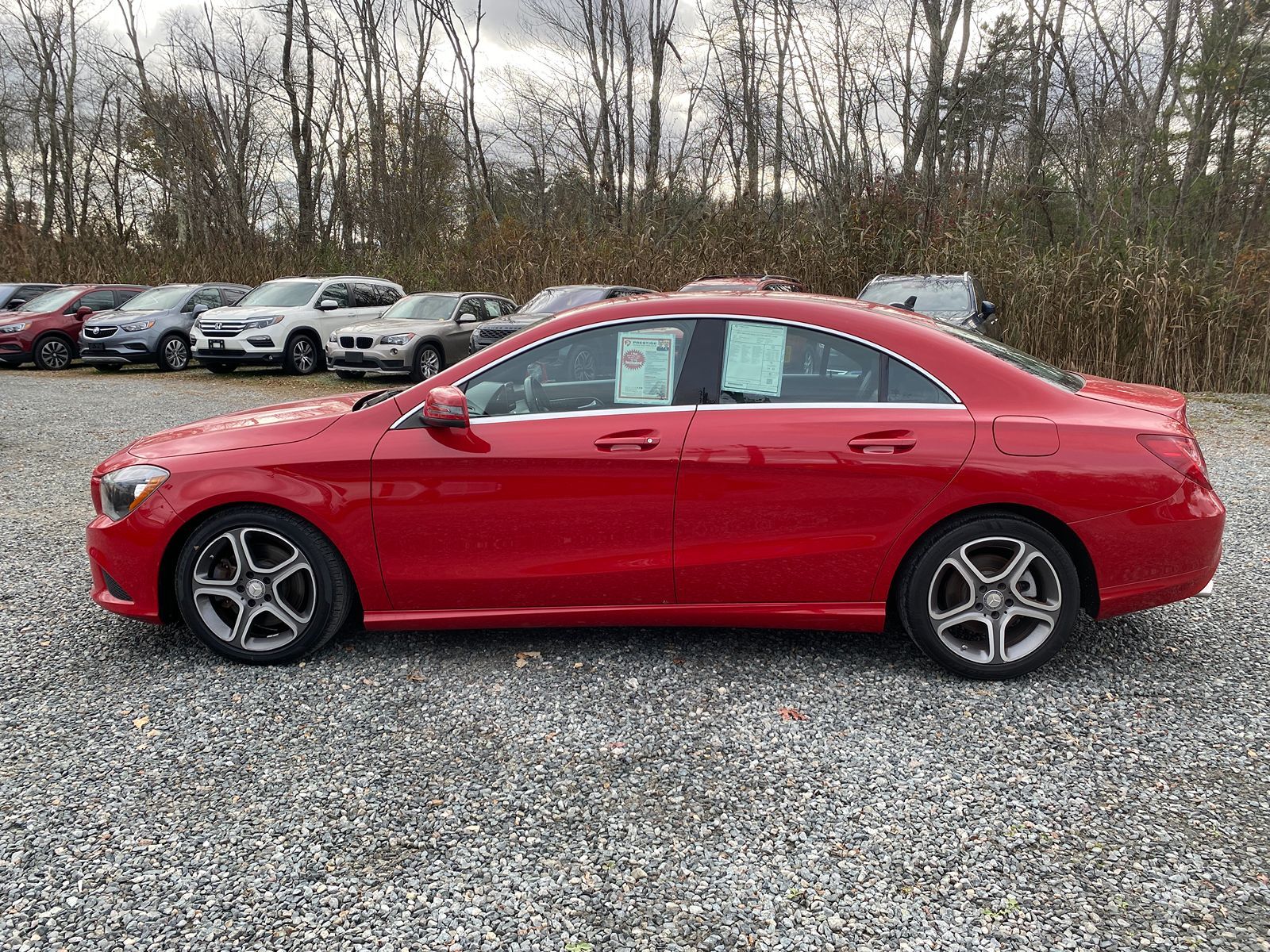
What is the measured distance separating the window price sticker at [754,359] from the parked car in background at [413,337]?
11.5m

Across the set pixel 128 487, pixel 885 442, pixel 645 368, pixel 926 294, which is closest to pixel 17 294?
pixel 926 294

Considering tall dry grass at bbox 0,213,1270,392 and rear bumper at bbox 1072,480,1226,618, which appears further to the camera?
tall dry grass at bbox 0,213,1270,392

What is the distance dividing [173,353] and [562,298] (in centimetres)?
862

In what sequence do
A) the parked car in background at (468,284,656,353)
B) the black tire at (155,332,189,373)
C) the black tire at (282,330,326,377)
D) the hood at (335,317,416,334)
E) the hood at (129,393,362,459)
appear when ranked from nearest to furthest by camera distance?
1. the hood at (129,393,362,459)
2. the parked car in background at (468,284,656,353)
3. the hood at (335,317,416,334)
4. the black tire at (282,330,326,377)
5. the black tire at (155,332,189,373)

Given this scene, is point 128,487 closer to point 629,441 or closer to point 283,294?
point 629,441

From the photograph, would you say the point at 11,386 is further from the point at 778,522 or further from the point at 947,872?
the point at 947,872

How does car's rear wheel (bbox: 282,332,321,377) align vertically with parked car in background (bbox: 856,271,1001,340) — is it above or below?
below

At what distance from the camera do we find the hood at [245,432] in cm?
346

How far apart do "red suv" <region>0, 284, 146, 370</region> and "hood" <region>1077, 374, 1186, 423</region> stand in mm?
19557

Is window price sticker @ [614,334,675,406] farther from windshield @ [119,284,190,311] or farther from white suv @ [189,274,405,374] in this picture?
windshield @ [119,284,190,311]

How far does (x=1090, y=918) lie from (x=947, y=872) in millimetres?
340

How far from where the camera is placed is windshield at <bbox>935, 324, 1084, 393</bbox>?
3486 millimetres

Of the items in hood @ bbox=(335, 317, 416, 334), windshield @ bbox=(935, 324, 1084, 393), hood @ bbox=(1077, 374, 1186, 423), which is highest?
hood @ bbox=(335, 317, 416, 334)

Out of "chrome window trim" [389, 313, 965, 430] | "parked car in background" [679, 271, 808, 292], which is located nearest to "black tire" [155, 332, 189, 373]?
"parked car in background" [679, 271, 808, 292]
